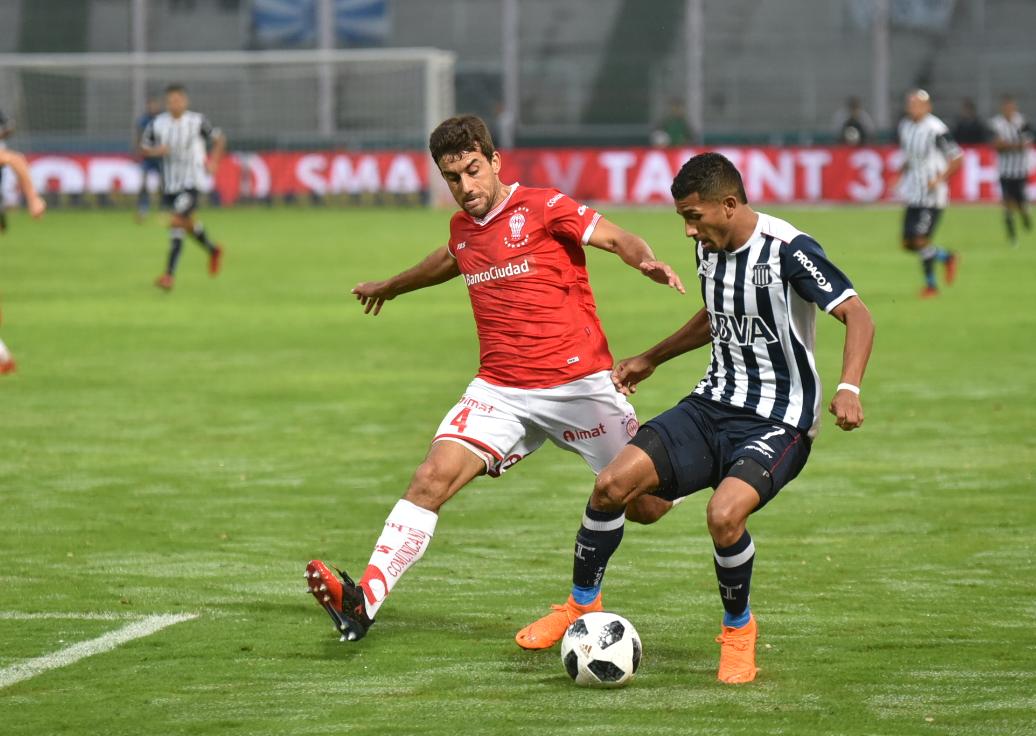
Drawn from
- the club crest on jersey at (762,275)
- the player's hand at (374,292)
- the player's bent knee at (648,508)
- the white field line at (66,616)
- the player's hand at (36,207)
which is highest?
the club crest on jersey at (762,275)

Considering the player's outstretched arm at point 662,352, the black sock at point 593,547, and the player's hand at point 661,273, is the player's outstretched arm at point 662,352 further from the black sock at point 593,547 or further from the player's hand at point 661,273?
the black sock at point 593,547

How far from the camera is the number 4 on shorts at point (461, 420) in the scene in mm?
6551

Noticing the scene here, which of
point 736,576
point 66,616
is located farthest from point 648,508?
point 66,616

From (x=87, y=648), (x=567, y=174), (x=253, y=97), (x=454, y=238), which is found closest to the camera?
(x=87, y=648)

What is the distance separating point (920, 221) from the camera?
20.5 metres

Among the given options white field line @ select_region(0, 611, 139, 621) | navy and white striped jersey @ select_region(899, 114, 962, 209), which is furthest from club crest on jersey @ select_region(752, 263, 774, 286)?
navy and white striped jersey @ select_region(899, 114, 962, 209)

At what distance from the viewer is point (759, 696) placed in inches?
222

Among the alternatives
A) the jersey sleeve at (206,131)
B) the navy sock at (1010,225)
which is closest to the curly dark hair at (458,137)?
the jersey sleeve at (206,131)

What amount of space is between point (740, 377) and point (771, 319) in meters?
0.23

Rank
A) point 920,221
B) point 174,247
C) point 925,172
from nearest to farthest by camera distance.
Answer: point 920,221 → point 925,172 → point 174,247

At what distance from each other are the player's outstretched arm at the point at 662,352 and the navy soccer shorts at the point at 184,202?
635 inches

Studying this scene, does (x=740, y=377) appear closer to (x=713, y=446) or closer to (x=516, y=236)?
(x=713, y=446)

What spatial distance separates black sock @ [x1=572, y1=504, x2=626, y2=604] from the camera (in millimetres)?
6336

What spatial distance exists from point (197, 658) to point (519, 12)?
38236mm
